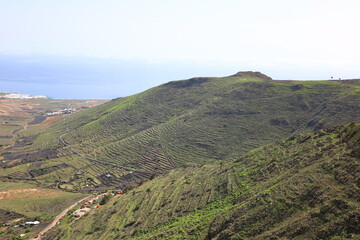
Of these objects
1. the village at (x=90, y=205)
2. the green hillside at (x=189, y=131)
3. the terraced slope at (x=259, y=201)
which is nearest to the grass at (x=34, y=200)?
the village at (x=90, y=205)

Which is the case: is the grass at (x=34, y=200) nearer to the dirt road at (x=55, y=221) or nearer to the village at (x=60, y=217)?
the dirt road at (x=55, y=221)

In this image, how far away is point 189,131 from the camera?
80188 millimetres

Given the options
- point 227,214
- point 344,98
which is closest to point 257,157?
point 227,214

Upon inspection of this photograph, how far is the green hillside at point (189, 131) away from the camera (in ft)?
219

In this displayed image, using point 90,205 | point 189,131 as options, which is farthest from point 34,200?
point 189,131

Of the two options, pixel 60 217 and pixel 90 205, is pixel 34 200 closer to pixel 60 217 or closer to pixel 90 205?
pixel 60 217

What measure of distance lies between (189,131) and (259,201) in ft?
187

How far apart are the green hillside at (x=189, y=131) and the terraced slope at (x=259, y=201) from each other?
23492 mm

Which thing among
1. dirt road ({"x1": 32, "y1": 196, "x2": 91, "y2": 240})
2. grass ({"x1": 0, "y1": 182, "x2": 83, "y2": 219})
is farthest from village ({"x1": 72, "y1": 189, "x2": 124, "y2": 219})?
grass ({"x1": 0, "y1": 182, "x2": 83, "y2": 219})

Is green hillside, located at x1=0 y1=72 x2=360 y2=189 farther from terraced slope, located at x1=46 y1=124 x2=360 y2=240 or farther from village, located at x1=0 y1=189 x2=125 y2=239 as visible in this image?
terraced slope, located at x1=46 y1=124 x2=360 y2=240

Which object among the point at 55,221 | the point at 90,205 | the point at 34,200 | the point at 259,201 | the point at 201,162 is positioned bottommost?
the point at 34,200

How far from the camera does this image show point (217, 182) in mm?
35688

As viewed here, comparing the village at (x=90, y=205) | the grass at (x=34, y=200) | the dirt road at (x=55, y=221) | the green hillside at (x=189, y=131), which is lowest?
the grass at (x=34, y=200)

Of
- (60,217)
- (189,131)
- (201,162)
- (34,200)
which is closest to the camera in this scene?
(60,217)
